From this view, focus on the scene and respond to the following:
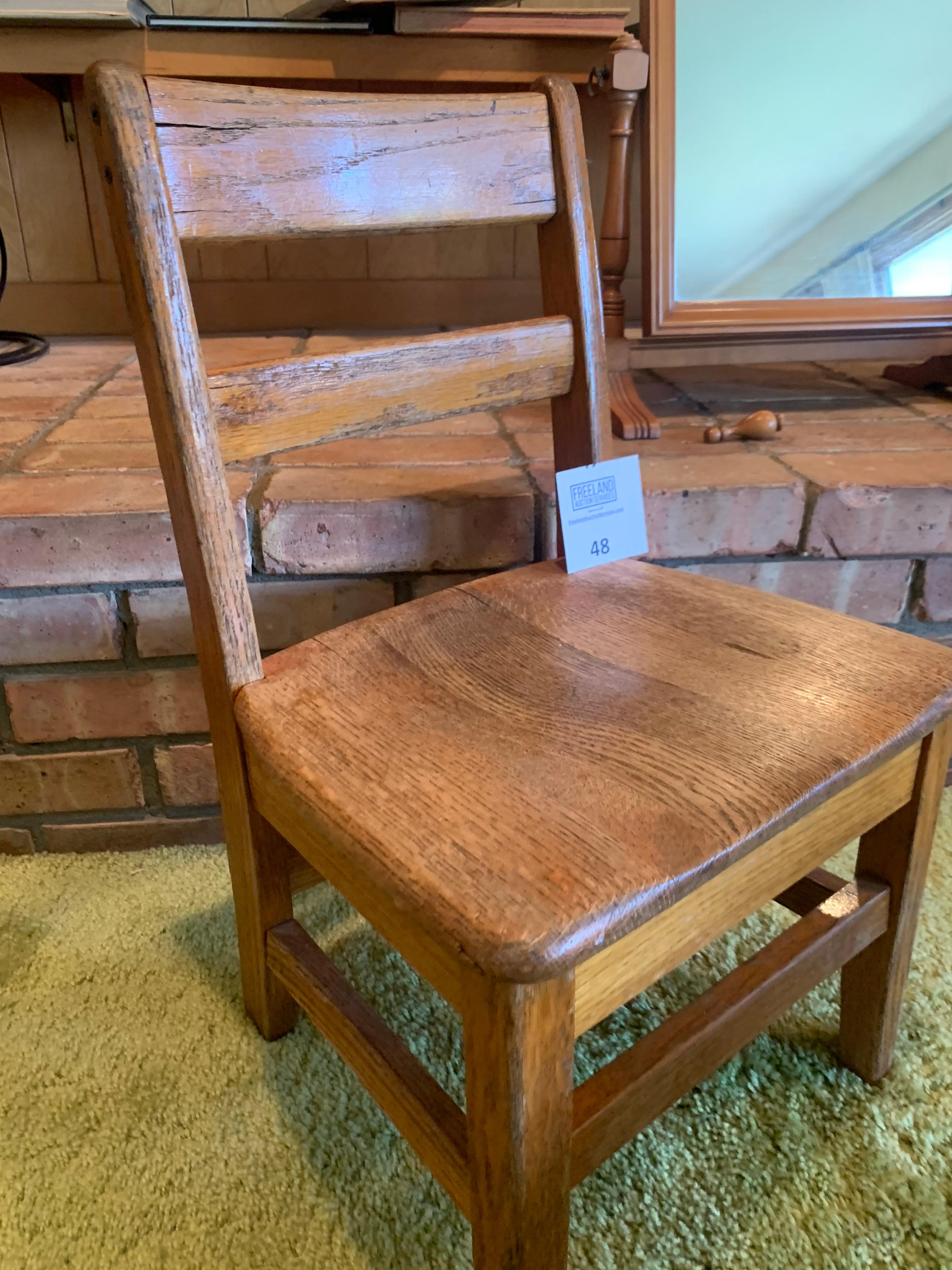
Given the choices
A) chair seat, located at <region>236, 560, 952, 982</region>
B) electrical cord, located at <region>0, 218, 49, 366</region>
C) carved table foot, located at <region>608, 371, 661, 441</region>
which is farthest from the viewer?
electrical cord, located at <region>0, 218, 49, 366</region>

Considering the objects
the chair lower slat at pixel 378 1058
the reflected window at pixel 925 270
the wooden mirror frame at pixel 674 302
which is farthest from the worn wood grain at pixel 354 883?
the reflected window at pixel 925 270

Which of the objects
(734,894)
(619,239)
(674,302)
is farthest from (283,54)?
(734,894)

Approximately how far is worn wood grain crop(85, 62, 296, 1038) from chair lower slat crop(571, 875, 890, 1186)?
1.06ft

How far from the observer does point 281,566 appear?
948 mm

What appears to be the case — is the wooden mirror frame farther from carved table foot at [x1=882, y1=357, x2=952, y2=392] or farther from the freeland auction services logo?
the freeland auction services logo

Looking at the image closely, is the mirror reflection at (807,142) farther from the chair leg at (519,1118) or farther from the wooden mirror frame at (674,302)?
the chair leg at (519,1118)

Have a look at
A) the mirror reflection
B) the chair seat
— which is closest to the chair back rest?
the chair seat

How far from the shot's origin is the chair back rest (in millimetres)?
561

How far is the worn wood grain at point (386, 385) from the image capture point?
631mm

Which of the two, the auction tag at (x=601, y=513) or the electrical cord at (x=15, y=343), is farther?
the electrical cord at (x=15, y=343)

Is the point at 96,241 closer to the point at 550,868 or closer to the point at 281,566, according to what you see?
the point at 281,566

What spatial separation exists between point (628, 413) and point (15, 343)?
1.16 metres

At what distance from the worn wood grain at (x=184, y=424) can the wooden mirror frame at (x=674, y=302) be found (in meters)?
0.73

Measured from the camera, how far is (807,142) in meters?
1.13
